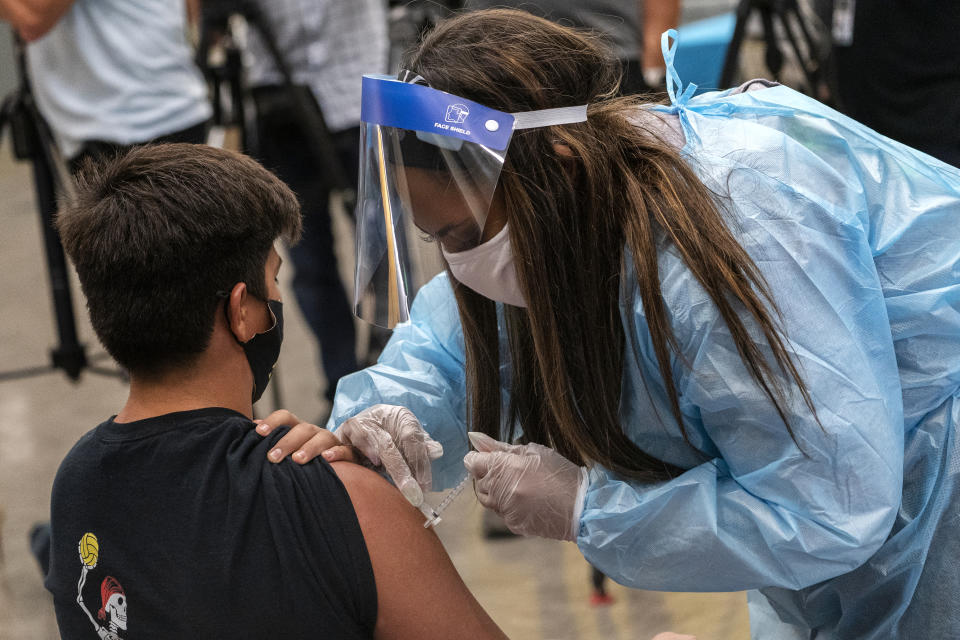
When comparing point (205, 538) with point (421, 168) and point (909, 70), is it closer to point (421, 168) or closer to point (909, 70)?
point (421, 168)

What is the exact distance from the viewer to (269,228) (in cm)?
116

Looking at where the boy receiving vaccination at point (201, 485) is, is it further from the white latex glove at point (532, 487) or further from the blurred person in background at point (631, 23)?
the blurred person in background at point (631, 23)

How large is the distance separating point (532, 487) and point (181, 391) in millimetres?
400

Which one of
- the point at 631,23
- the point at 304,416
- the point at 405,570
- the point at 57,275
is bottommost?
the point at 304,416

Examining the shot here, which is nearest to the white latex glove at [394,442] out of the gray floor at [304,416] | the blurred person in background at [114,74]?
the gray floor at [304,416]

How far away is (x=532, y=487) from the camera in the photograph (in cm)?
121

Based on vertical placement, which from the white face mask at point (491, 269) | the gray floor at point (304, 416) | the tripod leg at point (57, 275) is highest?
the white face mask at point (491, 269)

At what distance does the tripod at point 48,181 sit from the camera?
8.14 feet

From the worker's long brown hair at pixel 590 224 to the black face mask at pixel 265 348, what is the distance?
28 centimetres

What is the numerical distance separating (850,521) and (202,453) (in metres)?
0.65

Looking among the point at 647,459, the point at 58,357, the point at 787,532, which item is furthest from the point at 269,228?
the point at 58,357

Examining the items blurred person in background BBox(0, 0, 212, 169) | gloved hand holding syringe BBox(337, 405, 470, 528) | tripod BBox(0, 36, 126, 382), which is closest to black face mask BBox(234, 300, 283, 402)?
gloved hand holding syringe BBox(337, 405, 470, 528)

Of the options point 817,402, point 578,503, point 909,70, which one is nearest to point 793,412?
point 817,402

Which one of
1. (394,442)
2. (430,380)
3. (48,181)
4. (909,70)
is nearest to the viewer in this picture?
(394,442)
